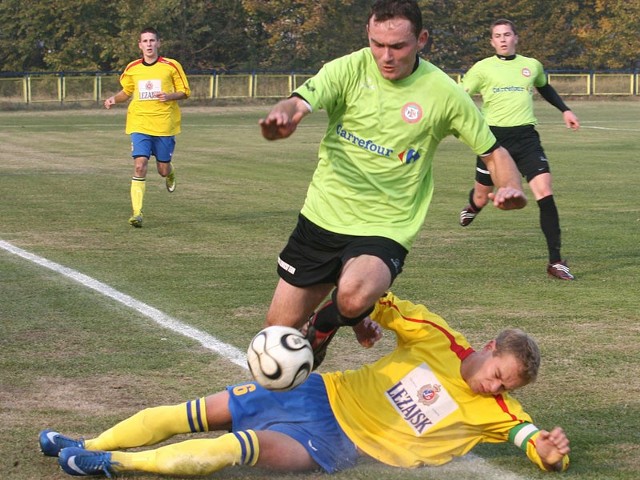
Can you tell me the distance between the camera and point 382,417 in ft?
17.7

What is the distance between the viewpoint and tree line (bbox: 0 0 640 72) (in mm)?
56875

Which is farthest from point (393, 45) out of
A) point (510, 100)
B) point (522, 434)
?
point (510, 100)

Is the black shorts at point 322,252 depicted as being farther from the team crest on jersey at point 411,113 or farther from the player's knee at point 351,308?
the team crest on jersey at point 411,113

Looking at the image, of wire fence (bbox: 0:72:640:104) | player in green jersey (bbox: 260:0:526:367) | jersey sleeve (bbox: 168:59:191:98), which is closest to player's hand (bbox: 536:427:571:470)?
player in green jersey (bbox: 260:0:526:367)

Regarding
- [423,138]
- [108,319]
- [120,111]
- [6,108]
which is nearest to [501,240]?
[108,319]

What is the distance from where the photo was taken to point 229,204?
645 inches

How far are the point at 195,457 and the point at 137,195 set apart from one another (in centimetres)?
942

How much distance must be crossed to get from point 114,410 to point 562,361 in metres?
2.82

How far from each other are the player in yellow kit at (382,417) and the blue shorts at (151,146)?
9.62 meters

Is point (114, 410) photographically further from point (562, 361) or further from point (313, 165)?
point (313, 165)

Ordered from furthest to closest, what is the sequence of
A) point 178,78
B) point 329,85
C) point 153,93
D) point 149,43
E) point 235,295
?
point 178,78
point 153,93
point 149,43
point 235,295
point 329,85

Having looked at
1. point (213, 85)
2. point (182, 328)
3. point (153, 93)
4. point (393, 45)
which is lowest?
point (213, 85)

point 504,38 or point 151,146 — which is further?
point 151,146

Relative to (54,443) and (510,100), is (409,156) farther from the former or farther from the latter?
(510,100)
